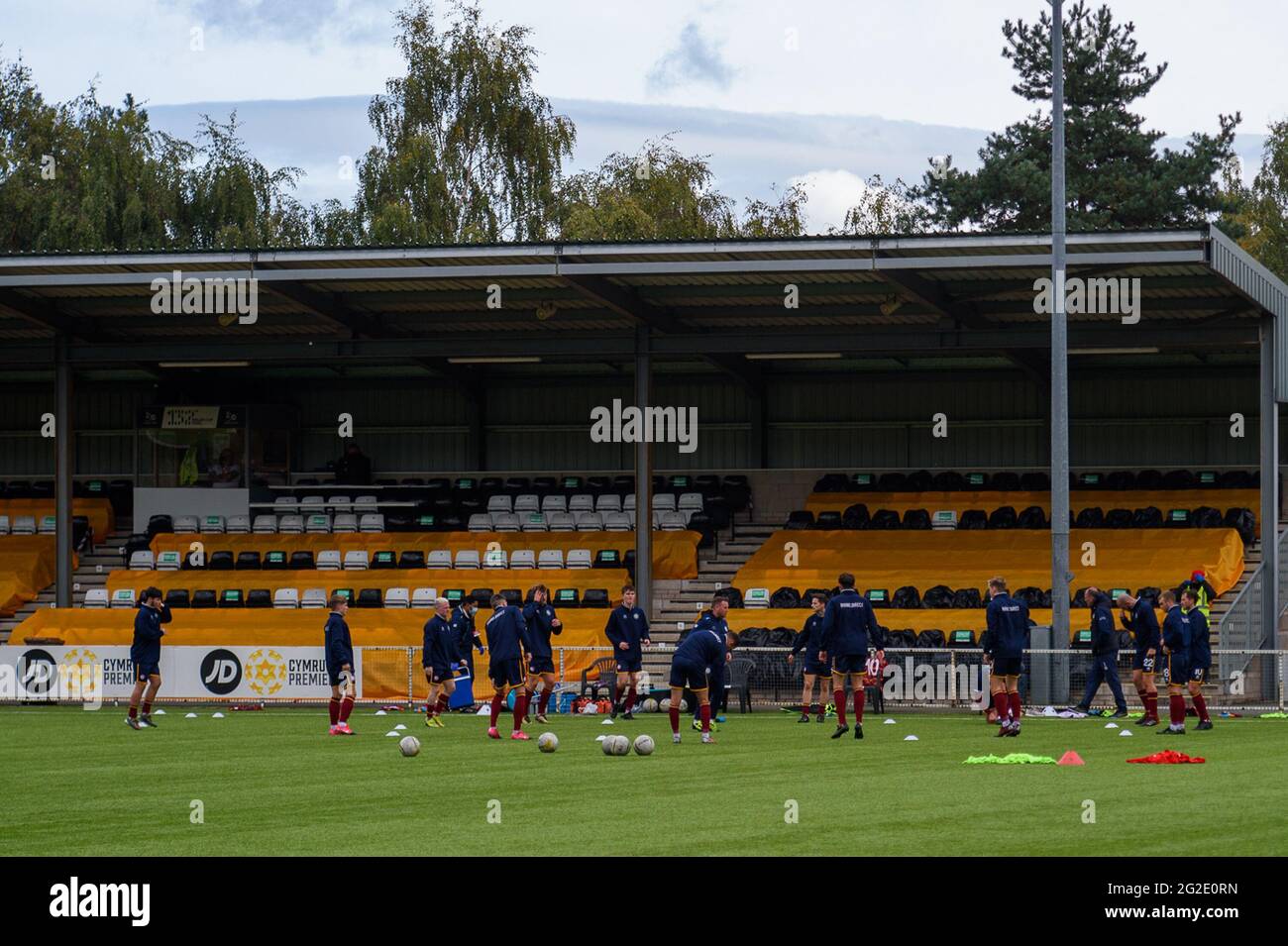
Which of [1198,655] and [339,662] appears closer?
[1198,655]

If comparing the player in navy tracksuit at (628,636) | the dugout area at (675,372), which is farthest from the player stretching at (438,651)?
Result: the dugout area at (675,372)

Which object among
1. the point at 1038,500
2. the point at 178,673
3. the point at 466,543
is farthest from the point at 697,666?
the point at 1038,500

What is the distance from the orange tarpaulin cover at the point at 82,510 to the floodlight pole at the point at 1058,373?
79.8 ft

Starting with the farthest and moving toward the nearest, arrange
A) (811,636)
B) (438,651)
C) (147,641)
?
(811,636) < (147,641) < (438,651)

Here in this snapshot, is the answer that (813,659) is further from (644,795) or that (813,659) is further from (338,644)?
(644,795)

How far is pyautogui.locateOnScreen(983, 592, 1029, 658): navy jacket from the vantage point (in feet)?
78.6

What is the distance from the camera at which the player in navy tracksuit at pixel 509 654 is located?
23.6 m

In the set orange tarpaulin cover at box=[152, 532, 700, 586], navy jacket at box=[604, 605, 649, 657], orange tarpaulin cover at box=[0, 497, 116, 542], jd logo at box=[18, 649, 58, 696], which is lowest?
jd logo at box=[18, 649, 58, 696]

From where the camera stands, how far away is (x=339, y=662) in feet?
82.5

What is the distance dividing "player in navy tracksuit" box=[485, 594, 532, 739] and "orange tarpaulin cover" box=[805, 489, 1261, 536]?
62.3 ft

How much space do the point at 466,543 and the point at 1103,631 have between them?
16433 mm

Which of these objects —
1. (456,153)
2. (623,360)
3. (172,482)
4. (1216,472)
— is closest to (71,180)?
(456,153)

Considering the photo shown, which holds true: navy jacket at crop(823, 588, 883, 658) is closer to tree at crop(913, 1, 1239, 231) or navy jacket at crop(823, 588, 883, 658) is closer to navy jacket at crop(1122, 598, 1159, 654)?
navy jacket at crop(1122, 598, 1159, 654)

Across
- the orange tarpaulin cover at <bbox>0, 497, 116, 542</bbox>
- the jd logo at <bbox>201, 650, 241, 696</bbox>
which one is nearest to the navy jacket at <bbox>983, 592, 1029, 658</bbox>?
the jd logo at <bbox>201, 650, 241, 696</bbox>
